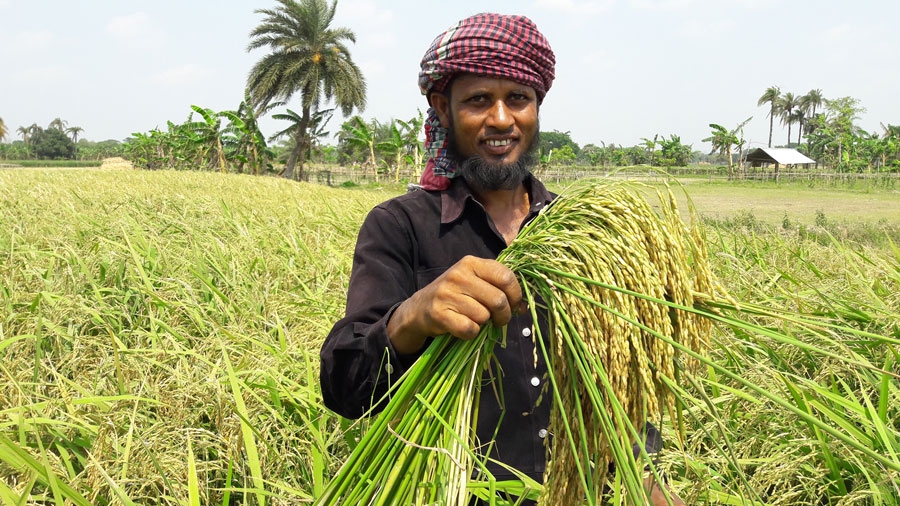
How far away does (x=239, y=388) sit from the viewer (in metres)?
1.67

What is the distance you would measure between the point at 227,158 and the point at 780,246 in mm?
27171

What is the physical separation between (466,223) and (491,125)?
316mm

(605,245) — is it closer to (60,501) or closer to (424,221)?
(424,221)

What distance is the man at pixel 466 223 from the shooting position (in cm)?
129

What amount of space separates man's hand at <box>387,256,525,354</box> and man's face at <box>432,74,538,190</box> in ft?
2.47

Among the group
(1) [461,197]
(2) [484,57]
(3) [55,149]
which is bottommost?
(1) [461,197]

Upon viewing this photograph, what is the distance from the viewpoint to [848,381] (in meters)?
2.10

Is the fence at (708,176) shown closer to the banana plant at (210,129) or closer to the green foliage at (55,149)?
the banana plant at (210,129)

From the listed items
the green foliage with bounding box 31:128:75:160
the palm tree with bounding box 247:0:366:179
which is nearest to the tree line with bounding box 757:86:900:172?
the palm tree with bounding box 247:0:366:179

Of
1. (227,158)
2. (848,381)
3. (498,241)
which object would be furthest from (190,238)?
(227,158)

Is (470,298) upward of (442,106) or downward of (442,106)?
downward

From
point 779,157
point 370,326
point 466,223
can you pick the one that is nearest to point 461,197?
point 466,223

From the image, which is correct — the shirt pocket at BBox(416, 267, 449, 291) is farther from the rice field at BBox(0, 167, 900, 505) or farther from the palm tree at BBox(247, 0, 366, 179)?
the palm tree at BBox(247, 0, 366, 179)

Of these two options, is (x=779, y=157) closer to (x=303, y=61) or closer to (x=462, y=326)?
(x=303, y=61)
